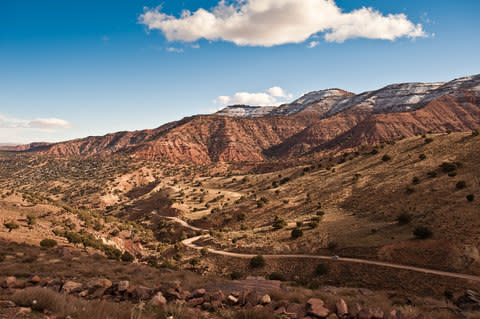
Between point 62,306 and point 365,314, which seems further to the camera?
point 365,314

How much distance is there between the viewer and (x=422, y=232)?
2609 cm

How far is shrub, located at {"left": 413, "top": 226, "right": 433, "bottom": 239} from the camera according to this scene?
25906 mm

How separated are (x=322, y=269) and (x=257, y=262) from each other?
26.1ft

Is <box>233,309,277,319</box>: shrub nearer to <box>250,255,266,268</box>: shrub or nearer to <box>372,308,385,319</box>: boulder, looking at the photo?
<box>372,308,385,319</box>: boulder

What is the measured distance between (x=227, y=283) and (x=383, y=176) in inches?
1731

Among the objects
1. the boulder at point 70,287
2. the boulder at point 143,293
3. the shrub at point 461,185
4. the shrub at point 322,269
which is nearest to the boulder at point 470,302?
the shrub at point 322,269

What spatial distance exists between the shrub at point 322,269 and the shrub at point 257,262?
667 centimetres

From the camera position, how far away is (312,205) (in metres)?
49.2

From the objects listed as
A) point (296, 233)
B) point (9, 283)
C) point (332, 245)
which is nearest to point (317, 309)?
point (9, 283)

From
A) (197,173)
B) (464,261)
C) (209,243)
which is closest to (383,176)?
(464,261)

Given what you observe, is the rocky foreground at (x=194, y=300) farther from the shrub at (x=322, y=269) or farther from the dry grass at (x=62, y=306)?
the shrub at (x=322, y=269)

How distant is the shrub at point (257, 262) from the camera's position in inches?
1187

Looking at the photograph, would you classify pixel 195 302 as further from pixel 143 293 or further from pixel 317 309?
pixel 317 309

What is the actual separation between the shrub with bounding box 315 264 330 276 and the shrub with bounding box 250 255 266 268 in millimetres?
6669
